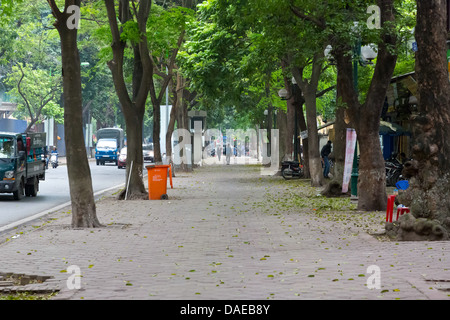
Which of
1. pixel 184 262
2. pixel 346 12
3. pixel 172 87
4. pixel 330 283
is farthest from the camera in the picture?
pixel 172 87

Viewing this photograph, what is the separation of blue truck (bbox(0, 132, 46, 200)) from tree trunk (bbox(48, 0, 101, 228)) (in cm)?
854

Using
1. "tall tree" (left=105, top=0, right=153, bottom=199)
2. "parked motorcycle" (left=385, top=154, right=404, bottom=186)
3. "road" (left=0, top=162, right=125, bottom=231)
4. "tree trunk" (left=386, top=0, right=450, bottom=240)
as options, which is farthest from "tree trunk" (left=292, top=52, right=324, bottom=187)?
"tree trunk" (left=386, top=0, right=450, bottom=240)

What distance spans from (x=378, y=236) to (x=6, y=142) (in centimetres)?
1467

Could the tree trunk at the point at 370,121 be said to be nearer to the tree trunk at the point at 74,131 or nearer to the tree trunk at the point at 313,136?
the tree trunk at the point at 74,131

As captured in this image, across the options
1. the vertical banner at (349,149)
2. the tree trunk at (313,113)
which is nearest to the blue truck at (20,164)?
the vertical banner at (349,149)

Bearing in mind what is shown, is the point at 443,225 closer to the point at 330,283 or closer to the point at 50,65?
the point at 330,283

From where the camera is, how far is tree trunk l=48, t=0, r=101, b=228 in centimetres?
1634

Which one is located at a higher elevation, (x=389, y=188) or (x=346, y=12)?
(x=346, y=12)

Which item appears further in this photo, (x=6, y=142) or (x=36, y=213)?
(x=6, y=142)

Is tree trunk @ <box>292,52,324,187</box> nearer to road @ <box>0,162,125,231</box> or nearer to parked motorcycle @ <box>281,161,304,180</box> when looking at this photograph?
parked motorcycle @ <box>281,161,304,180</box>

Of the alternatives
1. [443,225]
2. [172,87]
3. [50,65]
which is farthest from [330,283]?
[50,65]

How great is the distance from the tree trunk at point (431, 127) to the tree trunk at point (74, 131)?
19.4 ft

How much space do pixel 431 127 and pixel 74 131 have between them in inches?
269

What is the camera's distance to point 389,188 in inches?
1225
